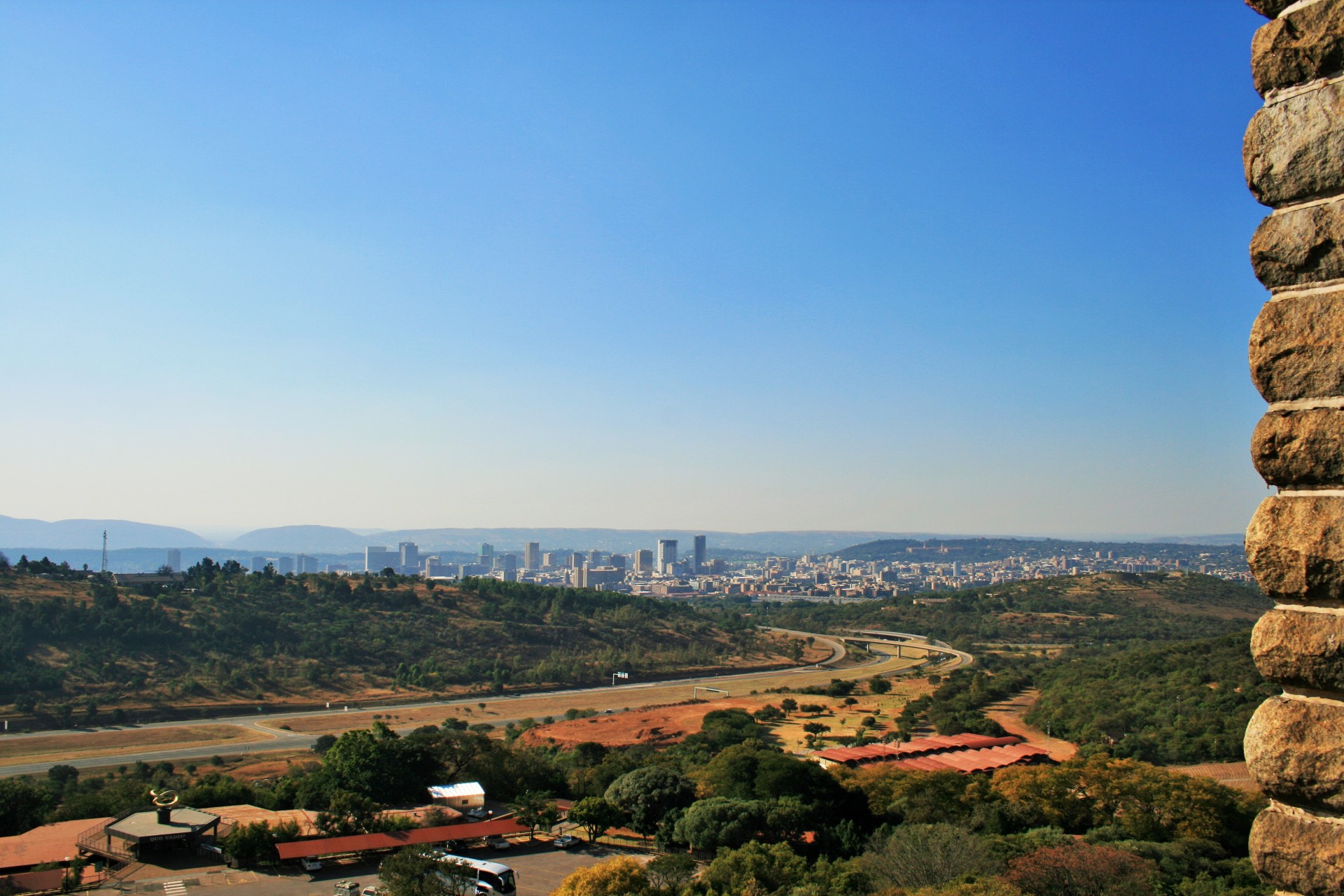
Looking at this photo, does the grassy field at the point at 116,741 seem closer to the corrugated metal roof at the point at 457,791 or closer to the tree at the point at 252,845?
the corrugated metal roof at the point at 457,791

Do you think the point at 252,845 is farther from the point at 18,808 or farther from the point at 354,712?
the point at 354,712

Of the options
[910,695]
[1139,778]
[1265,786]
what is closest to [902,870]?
[1139,778]

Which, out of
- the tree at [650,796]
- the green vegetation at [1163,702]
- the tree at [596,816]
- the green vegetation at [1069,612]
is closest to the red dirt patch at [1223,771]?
the green vegetation at [1163,702]

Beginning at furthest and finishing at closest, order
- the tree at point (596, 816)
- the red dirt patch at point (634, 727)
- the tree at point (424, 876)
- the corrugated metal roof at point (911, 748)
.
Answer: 1. the red dirt patch at point (634, 727)
2. the corrugated metal roof at point (911, 748)
3. the tree at point (596, 816)
4. the tree at point (424, 876)

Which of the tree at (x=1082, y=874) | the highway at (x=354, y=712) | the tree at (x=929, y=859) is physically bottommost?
the highway at (x=354, y=712)

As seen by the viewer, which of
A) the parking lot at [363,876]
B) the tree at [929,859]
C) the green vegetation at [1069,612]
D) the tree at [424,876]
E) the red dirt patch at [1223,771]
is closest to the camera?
the tree at [424,876]

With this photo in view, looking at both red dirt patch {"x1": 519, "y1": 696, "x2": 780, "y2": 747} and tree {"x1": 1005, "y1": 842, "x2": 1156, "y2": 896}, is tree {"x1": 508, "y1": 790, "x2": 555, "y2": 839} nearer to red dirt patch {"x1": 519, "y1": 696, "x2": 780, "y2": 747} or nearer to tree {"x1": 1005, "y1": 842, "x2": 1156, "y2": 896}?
tree {"x1": 1005, "y1": 842, "x2": 1156, "y2": 896}

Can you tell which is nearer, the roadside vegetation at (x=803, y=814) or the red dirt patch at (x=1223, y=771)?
the roadside vegetation at (x=803, y=814)
